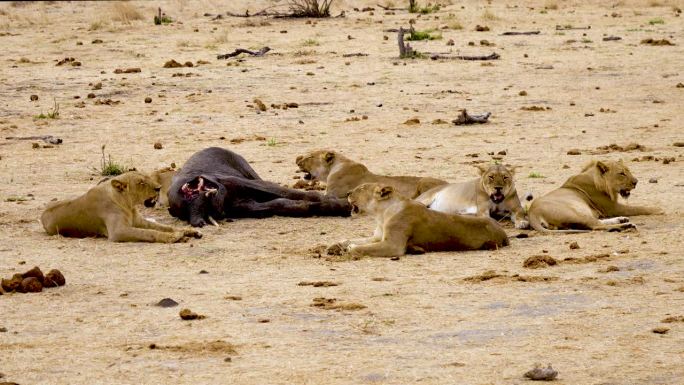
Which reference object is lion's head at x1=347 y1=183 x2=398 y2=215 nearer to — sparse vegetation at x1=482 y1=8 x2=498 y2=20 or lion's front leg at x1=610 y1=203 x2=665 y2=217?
lion's front leg at x1=610 y1=203 x2=665 y2=217

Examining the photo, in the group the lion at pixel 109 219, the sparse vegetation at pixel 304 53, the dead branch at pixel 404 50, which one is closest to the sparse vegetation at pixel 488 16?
the sparse vegetation at pixel 304 53

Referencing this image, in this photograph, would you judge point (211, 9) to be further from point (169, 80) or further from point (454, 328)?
point (454, 328)

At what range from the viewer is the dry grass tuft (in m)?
34.4

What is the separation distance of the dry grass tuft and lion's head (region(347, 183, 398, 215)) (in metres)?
23.0

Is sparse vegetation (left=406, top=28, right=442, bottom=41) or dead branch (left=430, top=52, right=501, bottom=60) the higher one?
sparse vegetation (left=406, top=28, right=442, bottom=41)

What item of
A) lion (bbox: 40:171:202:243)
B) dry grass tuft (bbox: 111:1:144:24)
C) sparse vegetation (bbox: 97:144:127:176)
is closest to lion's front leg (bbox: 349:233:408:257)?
lion (bbox: 40:171:202:243)

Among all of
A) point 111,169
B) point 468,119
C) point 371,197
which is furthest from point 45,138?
point 371,197

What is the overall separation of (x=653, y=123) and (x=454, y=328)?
1109cm

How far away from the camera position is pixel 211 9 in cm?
3772

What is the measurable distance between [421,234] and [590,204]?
220cm

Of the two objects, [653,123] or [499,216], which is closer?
[499,216]

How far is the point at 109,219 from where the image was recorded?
11523 millimetres

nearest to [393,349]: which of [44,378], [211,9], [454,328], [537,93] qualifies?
[454,328]

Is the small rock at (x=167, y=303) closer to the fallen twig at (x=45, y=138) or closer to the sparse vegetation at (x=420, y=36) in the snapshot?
the fallen twig at (x=45, y=138)
